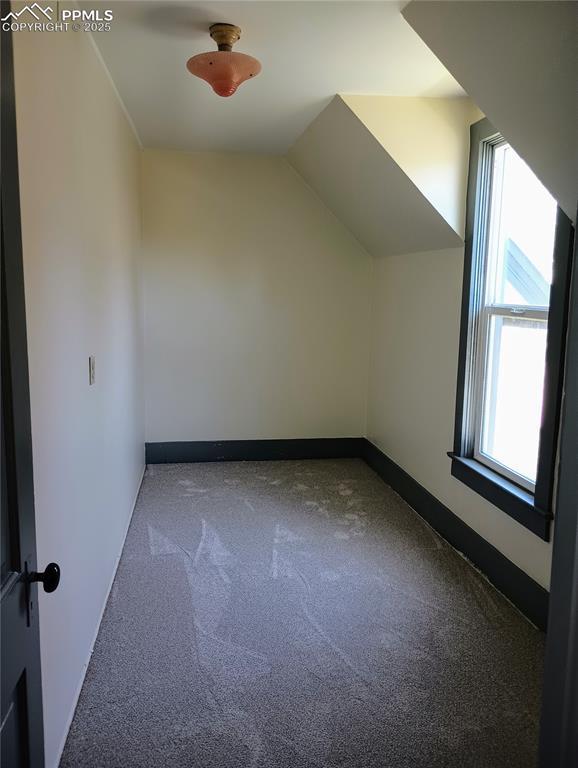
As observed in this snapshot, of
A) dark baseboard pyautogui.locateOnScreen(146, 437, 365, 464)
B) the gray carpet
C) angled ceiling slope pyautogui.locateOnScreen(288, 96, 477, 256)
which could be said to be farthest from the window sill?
dark baseboard pyautogui.locateOnScreen(146, 437, 365, 464)

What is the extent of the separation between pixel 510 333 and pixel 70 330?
1954mm

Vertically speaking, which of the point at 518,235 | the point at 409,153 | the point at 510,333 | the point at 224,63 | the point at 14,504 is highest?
the point at 224,63

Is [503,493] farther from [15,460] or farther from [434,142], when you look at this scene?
[15,460]

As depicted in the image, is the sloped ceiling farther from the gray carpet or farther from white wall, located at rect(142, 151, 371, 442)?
the gray carpet

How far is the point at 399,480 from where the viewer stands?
13.0 ft

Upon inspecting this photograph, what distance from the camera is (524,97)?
1720 millimetres

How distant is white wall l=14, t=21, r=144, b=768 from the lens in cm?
149

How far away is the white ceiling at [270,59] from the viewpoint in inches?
82.7

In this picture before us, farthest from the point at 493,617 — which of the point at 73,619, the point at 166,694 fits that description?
the point at 73,619

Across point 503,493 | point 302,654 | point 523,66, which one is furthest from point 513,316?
point 302,654

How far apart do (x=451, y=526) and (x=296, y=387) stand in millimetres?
1855

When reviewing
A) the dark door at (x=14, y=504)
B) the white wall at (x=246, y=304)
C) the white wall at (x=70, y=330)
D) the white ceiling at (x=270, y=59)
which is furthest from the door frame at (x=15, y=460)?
the white wall at (x=246, y=304)

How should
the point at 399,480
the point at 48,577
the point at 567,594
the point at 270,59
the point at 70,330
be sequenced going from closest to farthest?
the point at 567,594, the point at 48,577, the point at 70,330, the point at 270,59, the point at 399,480

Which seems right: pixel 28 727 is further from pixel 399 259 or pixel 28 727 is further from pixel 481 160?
pixel 399 259
